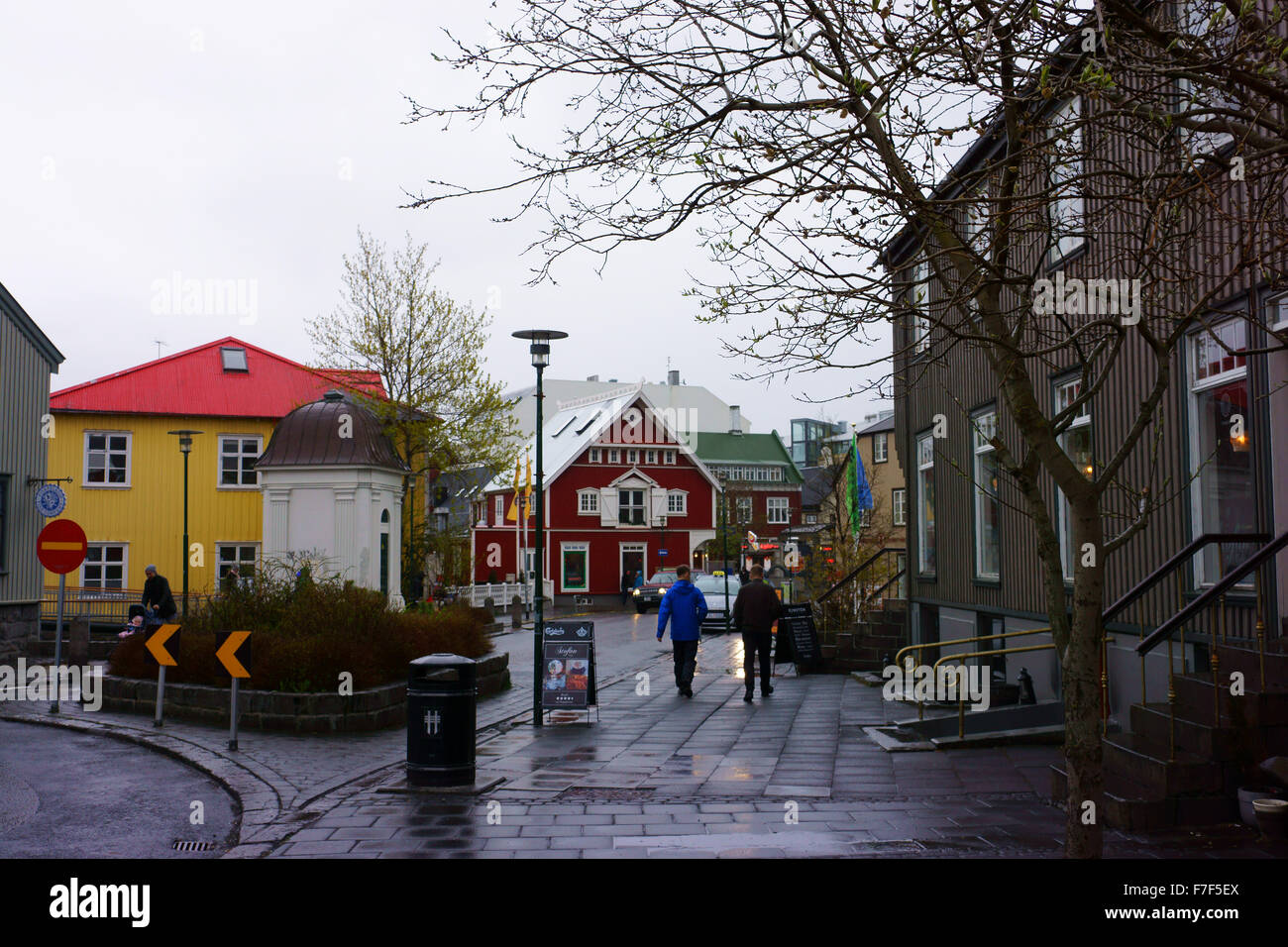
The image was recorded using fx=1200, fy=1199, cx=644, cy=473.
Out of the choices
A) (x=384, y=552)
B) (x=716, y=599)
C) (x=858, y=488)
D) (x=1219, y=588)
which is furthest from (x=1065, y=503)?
(x=716, y=599)

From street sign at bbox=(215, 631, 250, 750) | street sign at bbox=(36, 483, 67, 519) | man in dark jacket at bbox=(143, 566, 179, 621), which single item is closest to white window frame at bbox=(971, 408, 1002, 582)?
street sign at bbox=(215, 631, 250, 750)

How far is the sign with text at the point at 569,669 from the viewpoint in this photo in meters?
14.9

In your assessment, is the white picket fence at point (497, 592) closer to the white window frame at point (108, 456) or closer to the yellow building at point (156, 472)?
the yellow building at point (156, 472)

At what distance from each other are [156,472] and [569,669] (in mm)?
30011

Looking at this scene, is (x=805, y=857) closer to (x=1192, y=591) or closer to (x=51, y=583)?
(x=1192, y=591)

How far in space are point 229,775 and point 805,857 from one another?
225 inches

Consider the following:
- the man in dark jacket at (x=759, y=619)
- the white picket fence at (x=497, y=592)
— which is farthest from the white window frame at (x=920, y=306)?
the white picket fence at (x=497, y=592)

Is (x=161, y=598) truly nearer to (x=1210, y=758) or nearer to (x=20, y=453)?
(x=20, y=453)

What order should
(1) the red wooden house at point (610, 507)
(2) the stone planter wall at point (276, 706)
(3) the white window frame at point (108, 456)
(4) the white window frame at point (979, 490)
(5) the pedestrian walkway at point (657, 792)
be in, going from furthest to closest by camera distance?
(1) the red wooden house at point (610, 507) < (3) the white window frame at point (108, 456) < (4) the white window frame at point (979, 490) < (2) the stone planter wall at point (276, 706) < (5) the pedestrian walkway at point (657, 792)

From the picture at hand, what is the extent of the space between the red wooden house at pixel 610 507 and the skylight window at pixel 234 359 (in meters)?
21.8

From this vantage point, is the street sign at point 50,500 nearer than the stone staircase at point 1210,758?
No

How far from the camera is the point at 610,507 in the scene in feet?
216
